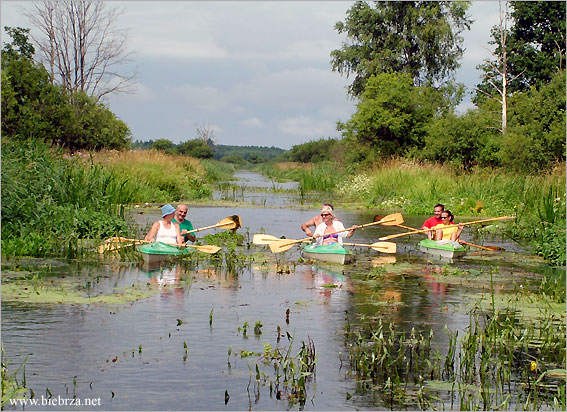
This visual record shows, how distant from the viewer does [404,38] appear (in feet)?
186

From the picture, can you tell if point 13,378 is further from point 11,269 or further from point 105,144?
point 105,144

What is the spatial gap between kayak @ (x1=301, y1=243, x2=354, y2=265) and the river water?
1.08ft

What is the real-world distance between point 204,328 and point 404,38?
48737mm

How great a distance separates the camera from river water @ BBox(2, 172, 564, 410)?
7727mm

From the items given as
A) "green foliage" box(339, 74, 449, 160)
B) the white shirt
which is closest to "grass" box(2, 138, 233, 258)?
the white shirt

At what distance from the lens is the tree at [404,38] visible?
5547 cm

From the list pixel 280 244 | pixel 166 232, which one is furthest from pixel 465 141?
pixel 166 232

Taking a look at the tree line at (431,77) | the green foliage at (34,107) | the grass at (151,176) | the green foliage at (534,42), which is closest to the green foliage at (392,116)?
the tree line at (431,77)

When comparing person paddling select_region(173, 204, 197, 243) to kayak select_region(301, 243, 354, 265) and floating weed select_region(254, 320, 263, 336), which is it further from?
floating weed select_region(254, 320, 263, 336)

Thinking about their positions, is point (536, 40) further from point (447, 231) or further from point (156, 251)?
point (156, 251)

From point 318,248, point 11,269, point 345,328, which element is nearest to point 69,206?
point 11,269

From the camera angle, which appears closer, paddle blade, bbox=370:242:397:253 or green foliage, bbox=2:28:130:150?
paddle blade, bbox=370:242:397:253

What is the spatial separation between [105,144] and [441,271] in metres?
34.0

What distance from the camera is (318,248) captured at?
1662cm
